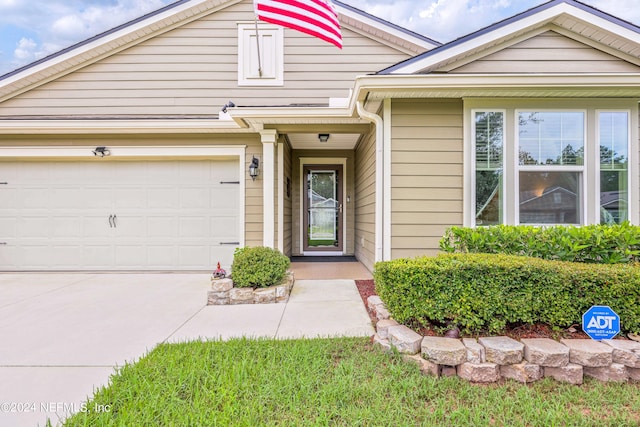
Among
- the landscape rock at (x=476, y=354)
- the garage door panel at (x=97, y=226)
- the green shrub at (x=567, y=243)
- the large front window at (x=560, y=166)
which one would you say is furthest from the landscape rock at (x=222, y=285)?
the large front window at (x=560, y=166)

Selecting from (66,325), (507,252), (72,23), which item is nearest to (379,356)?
(507,252)

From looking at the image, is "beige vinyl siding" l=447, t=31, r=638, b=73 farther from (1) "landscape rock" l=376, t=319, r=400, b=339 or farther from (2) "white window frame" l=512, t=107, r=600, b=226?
(1) "landscape rock" l=376, t=319, r=400, b=339

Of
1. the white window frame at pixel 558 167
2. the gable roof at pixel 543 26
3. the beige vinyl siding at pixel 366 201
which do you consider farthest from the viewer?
the beige vinyl siding at pixel 366 201

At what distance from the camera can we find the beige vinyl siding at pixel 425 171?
165 inches

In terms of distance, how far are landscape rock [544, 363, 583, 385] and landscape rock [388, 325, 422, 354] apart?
2.95ft

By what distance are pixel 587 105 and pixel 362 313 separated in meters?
4.00

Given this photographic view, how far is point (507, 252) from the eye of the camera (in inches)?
123

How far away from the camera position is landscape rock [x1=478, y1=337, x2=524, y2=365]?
210 centimetres

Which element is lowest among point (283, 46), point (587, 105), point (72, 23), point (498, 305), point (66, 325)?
point (66, 325)

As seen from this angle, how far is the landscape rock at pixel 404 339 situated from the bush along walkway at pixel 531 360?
2.1 inches

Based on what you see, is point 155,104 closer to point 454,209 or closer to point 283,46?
point 283,46

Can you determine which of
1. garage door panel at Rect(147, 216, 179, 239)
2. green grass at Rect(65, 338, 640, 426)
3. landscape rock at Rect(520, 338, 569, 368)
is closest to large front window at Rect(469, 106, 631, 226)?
landscape rock at Rect(520, 338, 569, 368)

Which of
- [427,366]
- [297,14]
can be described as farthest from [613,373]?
[297,14]

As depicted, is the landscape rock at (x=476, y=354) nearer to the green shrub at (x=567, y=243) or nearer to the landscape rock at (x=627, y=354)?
the landscape rock at (x=627, y=354)
